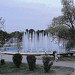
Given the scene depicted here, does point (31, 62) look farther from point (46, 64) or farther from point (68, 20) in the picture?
point (68, 20)

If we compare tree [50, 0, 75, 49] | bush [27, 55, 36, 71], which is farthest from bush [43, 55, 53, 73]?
tree [50, 0, 75, 49]

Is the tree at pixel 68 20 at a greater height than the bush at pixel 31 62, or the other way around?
the tree at pixel 68 20

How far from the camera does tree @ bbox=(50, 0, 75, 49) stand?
40.9 m

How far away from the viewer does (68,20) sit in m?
41.9

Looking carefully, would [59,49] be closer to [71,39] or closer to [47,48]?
[47,48]

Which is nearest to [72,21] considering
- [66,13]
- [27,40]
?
[66,13]

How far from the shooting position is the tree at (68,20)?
1610 inches

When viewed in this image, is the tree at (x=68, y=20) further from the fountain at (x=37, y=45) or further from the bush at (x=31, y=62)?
the bush at (x=31, y=62)

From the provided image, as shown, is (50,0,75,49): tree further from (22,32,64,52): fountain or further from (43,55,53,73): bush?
(43,55,53,73): bush

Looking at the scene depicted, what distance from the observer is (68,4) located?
4197 centimetres

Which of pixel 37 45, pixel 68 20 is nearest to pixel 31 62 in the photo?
pixel 68 20

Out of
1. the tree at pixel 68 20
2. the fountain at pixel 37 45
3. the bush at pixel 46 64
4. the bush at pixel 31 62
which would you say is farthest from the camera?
the fountain at pixel 37 45

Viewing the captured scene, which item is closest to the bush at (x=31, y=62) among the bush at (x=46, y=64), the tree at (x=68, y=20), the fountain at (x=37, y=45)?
the bush at (x=46, y=64)

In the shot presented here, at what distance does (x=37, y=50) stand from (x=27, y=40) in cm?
411
